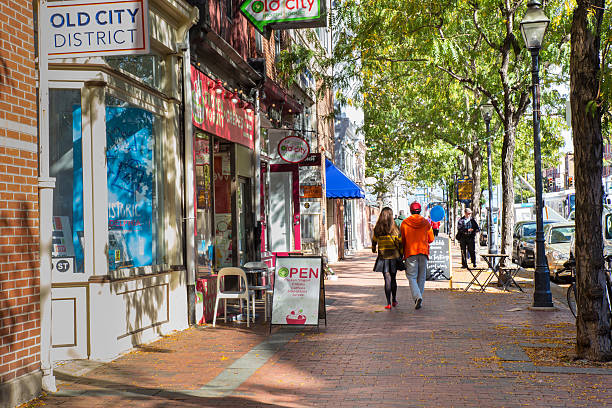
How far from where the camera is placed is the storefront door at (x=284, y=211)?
70.8ft

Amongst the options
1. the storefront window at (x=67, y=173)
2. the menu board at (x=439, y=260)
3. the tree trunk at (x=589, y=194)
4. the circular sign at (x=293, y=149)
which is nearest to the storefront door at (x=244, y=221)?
the circular sign at (x=293, y=149)

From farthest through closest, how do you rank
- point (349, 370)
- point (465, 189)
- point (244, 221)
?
point (465, 189)
point (244, 221)
point (349, 370)

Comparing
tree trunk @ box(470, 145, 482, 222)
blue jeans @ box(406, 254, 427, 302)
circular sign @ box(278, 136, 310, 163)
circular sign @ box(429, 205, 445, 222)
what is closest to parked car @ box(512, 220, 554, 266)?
tree trunk @ box(470, 145, 482, 222)

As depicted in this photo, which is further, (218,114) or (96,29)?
(218,114)

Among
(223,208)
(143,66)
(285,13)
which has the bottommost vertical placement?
(223,208)

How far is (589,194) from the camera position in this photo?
8.12 metres

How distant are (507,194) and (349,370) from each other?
1164 cm

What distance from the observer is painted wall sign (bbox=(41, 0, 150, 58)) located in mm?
7199

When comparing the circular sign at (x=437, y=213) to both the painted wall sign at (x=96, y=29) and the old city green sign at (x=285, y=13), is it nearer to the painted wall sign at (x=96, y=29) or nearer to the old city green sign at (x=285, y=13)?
the old city green sign at (x=285, y=13)

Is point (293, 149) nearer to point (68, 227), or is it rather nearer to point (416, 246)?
point (416, 246)

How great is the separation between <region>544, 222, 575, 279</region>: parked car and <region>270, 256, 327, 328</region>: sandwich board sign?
1047cm

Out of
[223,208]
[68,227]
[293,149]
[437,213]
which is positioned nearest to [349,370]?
[68,227]

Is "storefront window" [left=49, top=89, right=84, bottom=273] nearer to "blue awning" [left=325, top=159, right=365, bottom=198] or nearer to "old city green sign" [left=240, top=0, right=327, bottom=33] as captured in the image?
"old city green sign" [left=240, top=0, right=327, bottom=33]

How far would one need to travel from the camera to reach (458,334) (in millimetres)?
10367
